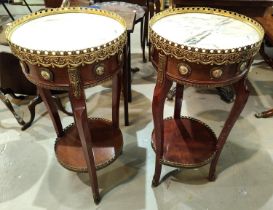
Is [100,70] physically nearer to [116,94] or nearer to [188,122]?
[116,94]

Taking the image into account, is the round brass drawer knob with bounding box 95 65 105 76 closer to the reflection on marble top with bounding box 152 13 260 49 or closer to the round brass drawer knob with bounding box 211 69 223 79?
the reflection on marble top with bounding box 152 13 260 49

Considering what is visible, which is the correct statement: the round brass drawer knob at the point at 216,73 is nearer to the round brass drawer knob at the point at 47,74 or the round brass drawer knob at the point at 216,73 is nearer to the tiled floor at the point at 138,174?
the round brass drawer knob at the point at 47,74

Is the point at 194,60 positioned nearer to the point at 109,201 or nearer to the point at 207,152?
the point at 207,152

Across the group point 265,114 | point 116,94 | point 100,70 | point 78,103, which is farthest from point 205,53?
point 265,114

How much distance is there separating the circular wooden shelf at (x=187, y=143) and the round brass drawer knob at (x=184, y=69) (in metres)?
0.50

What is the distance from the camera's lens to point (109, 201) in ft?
4.37

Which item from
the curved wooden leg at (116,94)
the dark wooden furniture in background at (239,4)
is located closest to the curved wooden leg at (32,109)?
the curved wooden leg at (116,94)

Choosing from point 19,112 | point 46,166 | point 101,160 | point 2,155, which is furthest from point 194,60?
point 19,112

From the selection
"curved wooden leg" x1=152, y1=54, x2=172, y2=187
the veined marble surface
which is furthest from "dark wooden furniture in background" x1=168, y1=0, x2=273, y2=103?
"curved wooden leg" x1=152, y1=54, x2=172, y2=187

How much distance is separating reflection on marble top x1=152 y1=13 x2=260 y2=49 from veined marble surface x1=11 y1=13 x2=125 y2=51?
0.64 ft

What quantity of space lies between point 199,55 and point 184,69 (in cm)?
8

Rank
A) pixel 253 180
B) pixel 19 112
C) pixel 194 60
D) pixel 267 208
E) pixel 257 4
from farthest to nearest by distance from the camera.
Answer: pixel 19 112 → pixel 257 4 → pixel 253 180 → pixel 267 208 → pixel 194 60

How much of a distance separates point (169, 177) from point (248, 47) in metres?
0.80

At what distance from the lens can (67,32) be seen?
1.08 m
